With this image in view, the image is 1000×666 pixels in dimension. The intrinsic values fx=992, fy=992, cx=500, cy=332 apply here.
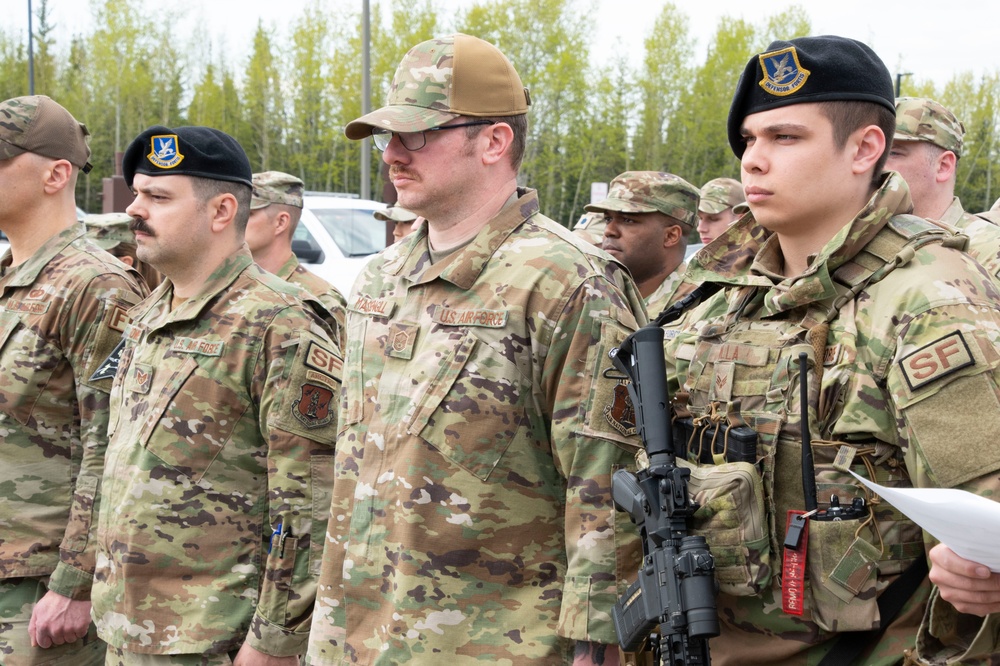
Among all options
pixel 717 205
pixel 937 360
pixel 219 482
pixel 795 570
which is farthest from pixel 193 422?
pixel 717 205

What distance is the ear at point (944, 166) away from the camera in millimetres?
4879

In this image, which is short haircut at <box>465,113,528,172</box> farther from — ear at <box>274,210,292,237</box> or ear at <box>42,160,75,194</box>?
ear at <box>274,210,292,237</box>

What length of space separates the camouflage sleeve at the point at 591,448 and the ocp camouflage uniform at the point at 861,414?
277 millimetres

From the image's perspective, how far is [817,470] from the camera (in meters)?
2.03

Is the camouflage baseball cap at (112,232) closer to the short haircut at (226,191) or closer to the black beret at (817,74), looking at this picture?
the short haircut at (226,191)

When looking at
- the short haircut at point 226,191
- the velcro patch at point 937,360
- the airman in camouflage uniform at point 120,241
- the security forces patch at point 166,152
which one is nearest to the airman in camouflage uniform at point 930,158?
the short haircut at point 226,191

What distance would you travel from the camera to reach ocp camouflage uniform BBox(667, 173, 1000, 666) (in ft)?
6.13

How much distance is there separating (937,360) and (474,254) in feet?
4.02

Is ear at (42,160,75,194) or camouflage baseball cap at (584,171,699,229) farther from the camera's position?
camouflage baseball cap at (584,171,699,229)

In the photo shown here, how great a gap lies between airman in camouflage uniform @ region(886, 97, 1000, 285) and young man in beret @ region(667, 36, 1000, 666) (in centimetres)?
284

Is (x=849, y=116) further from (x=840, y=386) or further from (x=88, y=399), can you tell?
(x=88, y=399)

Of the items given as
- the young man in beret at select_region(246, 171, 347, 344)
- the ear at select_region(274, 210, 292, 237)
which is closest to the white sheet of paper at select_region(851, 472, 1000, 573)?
the young man in beret at select_region(246, 171, 347, 344)

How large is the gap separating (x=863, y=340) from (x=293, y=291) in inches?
84.7

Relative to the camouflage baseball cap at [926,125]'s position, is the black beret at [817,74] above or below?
above
